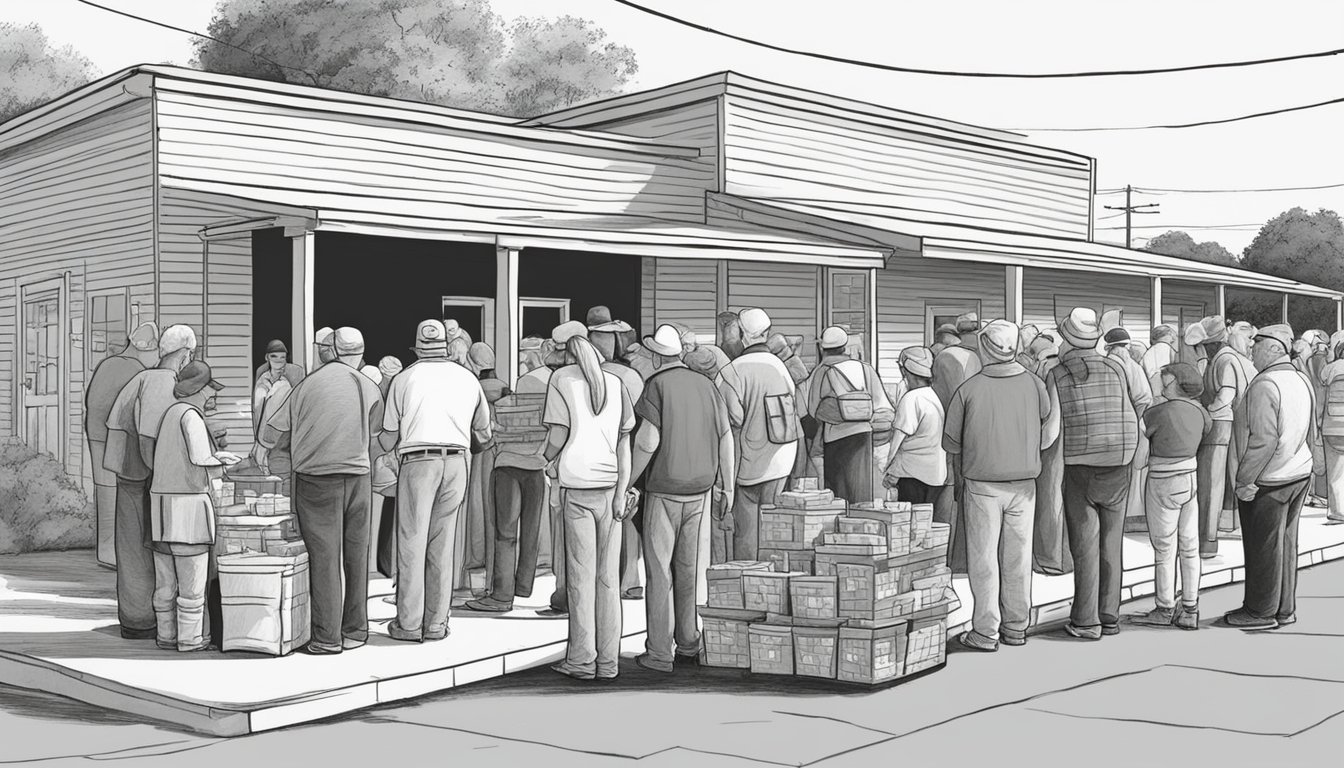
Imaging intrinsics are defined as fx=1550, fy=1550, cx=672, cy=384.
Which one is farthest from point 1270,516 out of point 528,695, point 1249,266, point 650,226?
point 1249,266

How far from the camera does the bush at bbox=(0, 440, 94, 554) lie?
15355mm

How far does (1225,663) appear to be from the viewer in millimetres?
9367

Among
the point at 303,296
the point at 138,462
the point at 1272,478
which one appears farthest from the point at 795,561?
the point at 303,296

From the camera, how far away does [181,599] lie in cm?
951

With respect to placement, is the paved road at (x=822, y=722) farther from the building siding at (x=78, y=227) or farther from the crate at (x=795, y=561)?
the building siding at (x=78, y=227)

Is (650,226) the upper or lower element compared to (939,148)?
lower

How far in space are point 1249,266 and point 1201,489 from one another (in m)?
51.8

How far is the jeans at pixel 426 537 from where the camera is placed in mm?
9656

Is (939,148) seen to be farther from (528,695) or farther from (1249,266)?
(1249,266)

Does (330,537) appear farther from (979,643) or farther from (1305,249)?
(1305,249)

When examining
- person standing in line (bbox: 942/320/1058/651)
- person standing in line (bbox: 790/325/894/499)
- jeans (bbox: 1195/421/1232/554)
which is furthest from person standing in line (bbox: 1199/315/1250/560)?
person standing in line (bbox: 942/320/1058/651)

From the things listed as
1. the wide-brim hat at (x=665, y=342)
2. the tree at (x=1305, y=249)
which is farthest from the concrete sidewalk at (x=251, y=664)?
the tree at (x=1305, y=249)

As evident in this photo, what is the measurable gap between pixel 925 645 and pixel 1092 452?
1893mm

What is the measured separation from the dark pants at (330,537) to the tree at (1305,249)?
5534cm
